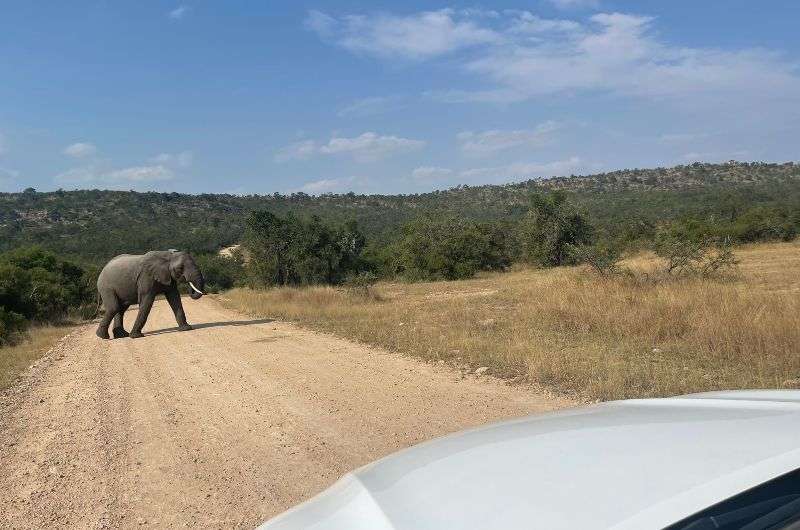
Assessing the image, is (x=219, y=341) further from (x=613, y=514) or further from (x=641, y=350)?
(x=613, y=514)

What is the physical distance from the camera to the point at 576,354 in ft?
27.1

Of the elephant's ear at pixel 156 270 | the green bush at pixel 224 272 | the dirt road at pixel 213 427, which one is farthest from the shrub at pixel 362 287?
the green bush at pixel 224 272

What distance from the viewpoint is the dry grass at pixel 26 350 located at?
35.8 ft

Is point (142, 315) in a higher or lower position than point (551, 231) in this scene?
higher

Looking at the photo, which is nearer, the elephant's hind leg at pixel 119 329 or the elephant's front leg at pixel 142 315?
the elephant's front leg at pixel 142 315

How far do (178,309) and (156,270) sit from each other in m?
1.28

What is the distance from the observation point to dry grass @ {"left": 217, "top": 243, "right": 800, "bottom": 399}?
6.66 meters

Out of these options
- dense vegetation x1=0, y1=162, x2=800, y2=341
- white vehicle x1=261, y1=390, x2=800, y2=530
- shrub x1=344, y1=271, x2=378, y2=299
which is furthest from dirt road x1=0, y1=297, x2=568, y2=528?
shrub x1=344, y1=271, x2=378, y2=299

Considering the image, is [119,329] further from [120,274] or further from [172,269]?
[172,269]

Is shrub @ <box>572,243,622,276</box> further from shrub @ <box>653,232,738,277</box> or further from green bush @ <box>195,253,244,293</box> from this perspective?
green bush @ <box>195,253,244,293</box>

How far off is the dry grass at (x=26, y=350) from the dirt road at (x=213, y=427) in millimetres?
468

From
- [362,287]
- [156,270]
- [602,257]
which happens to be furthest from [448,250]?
[156,270]

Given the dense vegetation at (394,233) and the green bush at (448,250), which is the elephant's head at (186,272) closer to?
the dense vegetation at (394,233)

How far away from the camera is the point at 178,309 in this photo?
16469mm
